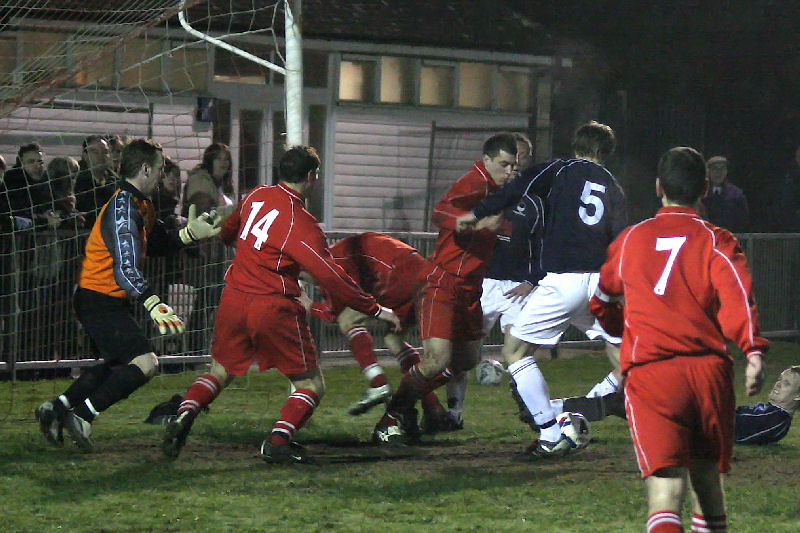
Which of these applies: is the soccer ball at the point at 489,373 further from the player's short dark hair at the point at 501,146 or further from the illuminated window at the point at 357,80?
the illuminated window at the point at 357,80

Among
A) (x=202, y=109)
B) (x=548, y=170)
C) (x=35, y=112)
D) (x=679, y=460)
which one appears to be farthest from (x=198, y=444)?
(x=202, y=109)

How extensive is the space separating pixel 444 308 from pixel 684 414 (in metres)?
3.52

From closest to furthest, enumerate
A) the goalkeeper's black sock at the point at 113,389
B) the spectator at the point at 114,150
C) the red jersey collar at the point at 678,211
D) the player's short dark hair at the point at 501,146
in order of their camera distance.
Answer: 1. the red jersey collar at the point at 678,211
2. the goalkeeper's black sock at the point at 113,389
3. the player's short dark hair at the point at 501,146
4. the spectator at the point at 114,150

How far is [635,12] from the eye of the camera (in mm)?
23578

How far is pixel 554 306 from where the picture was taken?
779 cm

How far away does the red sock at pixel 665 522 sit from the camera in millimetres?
4738

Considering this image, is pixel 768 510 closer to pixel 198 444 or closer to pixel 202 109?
pixel 198 444

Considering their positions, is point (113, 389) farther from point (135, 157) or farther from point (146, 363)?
point (135, 157)

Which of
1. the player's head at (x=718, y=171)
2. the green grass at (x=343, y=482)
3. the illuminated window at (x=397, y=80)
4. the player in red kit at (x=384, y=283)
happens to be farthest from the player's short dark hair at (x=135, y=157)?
the illuminated window at (x=397, y=80)

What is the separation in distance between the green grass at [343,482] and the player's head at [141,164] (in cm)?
163

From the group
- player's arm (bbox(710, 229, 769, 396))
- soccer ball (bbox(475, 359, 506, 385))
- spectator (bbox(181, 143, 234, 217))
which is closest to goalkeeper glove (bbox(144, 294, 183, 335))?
spectator (bbox(181, 143, 234, 217))

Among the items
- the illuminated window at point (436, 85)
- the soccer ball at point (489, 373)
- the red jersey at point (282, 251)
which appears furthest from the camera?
the illuminated window at point (436, 85)

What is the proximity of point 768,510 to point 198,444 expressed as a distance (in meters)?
3.61

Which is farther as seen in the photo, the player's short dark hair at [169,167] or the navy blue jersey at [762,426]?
the player's short dark hair at [169,167]
